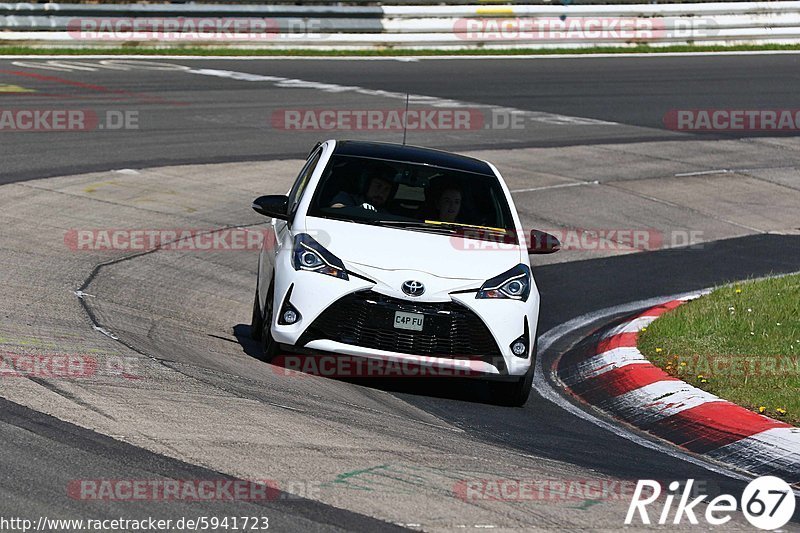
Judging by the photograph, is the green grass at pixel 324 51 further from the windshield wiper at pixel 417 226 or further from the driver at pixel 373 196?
Result: the windshield wiper at pixel 417 226

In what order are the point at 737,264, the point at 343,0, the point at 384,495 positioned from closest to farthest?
the point at 384,495, the point at 737,264, the point at 343,0

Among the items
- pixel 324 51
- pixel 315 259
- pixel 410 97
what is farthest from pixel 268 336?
pixel 324 51

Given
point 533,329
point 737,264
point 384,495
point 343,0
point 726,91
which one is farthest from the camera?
point 343,0

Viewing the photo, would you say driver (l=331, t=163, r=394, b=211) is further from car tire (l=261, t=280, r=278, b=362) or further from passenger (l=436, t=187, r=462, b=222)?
car tire (l=261, t=280, r=278, b=362)

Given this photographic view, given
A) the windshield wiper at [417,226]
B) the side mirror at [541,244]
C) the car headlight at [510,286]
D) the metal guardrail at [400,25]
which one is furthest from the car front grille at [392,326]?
the metal guardrail at [400,25]

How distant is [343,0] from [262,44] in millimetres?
2490

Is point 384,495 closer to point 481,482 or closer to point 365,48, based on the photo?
point 481,482

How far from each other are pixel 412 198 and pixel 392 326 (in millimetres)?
1511

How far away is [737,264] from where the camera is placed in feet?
45.3

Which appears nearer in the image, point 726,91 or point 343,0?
point 726,91

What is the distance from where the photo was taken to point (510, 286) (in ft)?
27.5

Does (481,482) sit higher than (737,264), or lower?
higher

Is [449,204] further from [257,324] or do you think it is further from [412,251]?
[257,324]

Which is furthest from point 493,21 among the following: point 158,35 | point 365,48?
point 158,35
